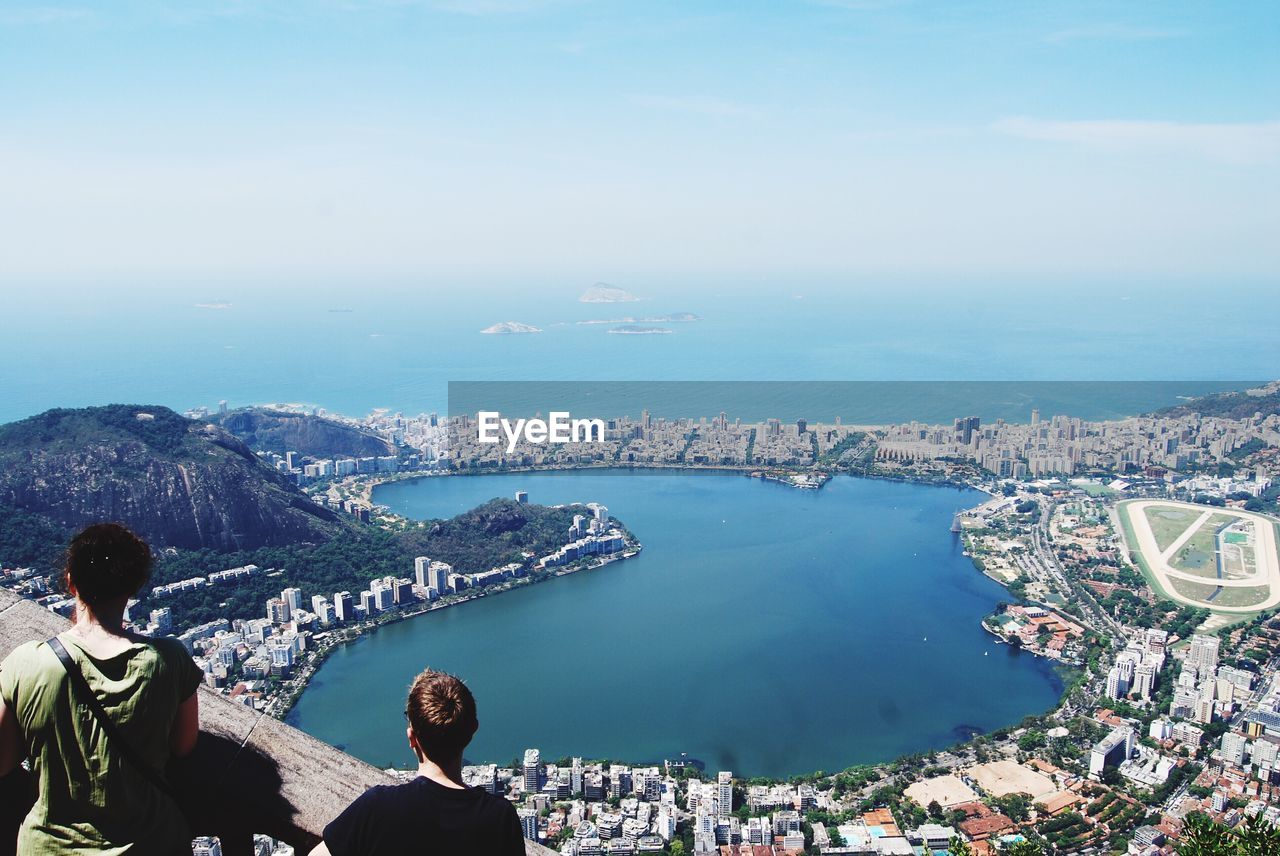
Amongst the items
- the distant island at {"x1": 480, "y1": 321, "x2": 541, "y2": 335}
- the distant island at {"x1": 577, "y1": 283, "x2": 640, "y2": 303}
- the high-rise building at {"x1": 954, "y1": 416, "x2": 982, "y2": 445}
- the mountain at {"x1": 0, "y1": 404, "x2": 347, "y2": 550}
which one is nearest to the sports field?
the high-rise building at {"x1": 954, "y1": 416, "x2": 982, "y2": 445}

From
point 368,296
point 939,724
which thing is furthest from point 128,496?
point 368,296

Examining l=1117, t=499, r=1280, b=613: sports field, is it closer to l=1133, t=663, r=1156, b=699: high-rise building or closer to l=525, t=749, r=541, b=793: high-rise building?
l=1133, t=663, r=1156, b=699: high-rise building

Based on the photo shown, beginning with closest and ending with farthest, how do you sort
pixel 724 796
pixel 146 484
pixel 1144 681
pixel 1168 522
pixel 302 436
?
pixel 724 796 < pixel 1144 681 < pixel 146 484 < pixel 1168 522 < pixel 302 436

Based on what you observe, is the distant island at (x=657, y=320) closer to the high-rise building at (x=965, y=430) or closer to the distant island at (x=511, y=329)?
the distant island at (x=511, y=329)

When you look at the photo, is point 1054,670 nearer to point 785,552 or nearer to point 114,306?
point 785,552

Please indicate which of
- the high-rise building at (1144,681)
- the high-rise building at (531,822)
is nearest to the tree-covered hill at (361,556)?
the high-rise building at (531,822)

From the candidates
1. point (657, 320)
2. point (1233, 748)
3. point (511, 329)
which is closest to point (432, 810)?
point (1233, 748)

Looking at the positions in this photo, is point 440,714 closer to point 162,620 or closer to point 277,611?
point 162,620
